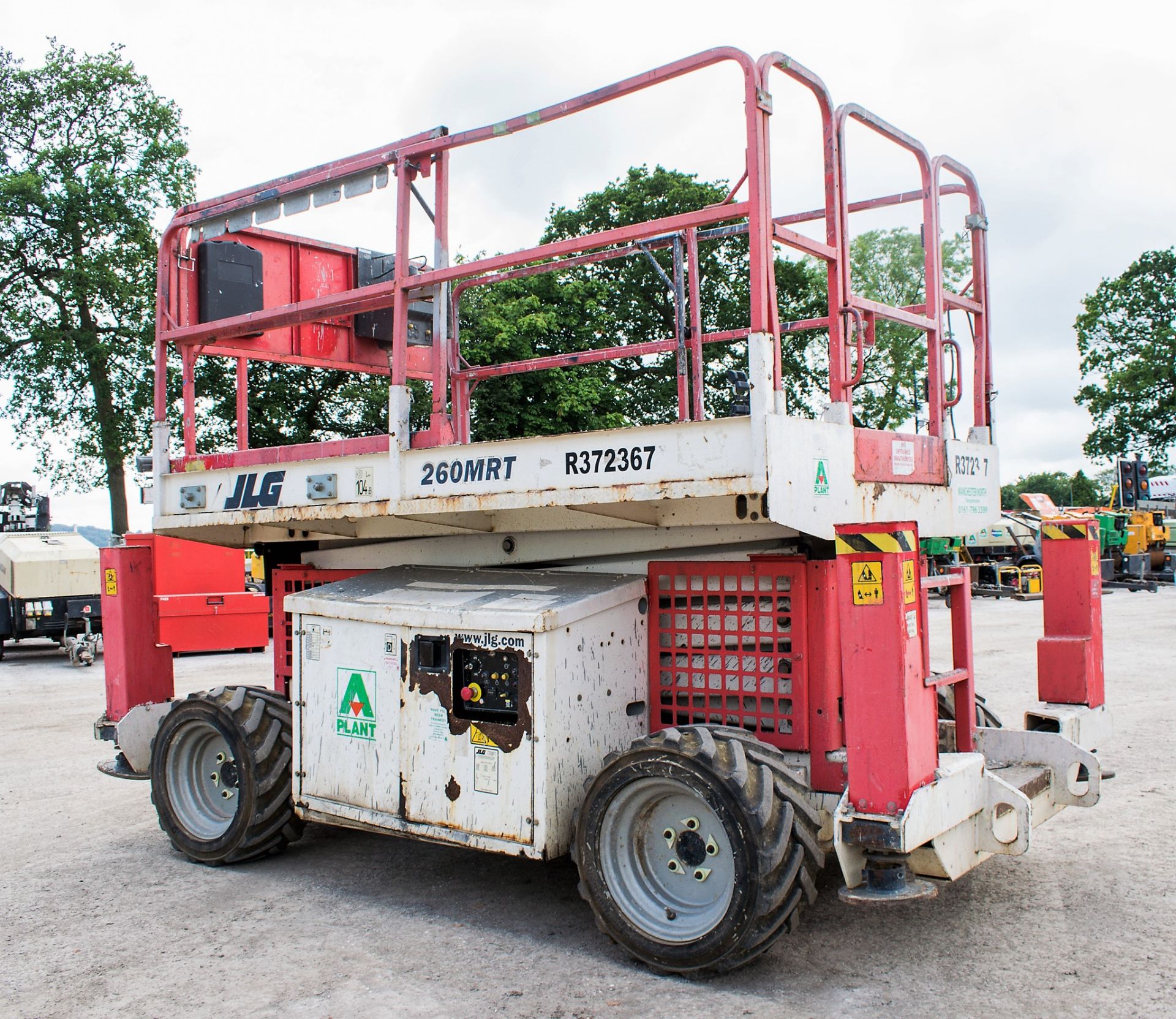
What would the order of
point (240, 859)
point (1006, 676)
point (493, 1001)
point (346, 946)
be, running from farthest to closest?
point (1006, 676) < point (240, 859) < point (346, 946) < point (493, 1001)

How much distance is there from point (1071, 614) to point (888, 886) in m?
2.24

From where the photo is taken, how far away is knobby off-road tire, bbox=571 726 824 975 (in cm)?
389

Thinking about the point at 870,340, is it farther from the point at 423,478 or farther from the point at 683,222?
the point at 423,478

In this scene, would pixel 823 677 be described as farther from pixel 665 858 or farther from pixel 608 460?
pixel 608 460

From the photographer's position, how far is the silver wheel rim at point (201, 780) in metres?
5.80

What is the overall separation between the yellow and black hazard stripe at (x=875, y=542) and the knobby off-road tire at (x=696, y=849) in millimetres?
827

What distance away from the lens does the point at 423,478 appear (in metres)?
4.91

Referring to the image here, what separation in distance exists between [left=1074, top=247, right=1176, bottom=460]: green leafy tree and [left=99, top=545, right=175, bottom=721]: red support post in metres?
46.9

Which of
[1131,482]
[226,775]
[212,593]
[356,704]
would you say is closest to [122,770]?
[226,775]

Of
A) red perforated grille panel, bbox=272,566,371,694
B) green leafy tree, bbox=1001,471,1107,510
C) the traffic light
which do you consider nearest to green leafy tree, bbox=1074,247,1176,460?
green leafy tree, bbox=1001,471,1107,510

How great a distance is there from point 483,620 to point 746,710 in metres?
1.17

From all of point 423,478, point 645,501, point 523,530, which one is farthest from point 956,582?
point 423,478

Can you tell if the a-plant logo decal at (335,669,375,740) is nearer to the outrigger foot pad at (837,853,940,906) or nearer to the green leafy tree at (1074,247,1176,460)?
the outrigger foot pad at (837,853,940,906)

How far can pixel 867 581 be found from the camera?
394 cm
